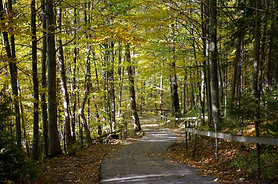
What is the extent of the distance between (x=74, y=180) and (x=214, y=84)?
6.82 metres

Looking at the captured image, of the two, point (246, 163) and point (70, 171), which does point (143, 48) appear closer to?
point (70, 171)

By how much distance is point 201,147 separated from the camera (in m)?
9.41

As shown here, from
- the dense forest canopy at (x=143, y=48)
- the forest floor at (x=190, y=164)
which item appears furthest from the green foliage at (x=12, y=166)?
the dense forest canopy at (x=143, y=48)

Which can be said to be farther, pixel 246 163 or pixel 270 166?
pixel 246 163

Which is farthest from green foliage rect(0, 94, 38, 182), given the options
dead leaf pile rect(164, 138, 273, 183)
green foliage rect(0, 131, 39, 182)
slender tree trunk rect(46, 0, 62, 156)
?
dead leaf pile rect(164, 138, 273, 183)

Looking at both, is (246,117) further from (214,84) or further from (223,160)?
(214,84)

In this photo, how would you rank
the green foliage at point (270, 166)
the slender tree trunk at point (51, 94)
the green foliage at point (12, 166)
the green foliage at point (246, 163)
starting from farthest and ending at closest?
the slender tree trunk at point (51, 94) → the green foliage at point (246, 163) → the green foliage at point (12, 166) → the green foliage at point (270, 166)

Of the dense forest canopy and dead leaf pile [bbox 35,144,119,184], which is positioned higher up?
the dense forest canopy

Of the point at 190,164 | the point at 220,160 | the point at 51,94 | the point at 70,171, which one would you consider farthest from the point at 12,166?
the point at 220,160

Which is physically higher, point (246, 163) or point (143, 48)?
point (143, 48)

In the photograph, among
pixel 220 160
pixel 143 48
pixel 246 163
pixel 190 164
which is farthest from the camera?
pixel 143 48

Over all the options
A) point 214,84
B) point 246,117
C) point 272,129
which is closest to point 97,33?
point 214,84

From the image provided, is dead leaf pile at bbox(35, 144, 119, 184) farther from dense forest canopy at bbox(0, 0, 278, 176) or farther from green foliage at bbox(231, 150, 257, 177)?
green foliage at bbox(231, 150, 257, 177)

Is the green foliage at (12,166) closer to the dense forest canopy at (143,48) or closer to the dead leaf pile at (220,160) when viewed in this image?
the dense forest canopy at (143,48)
